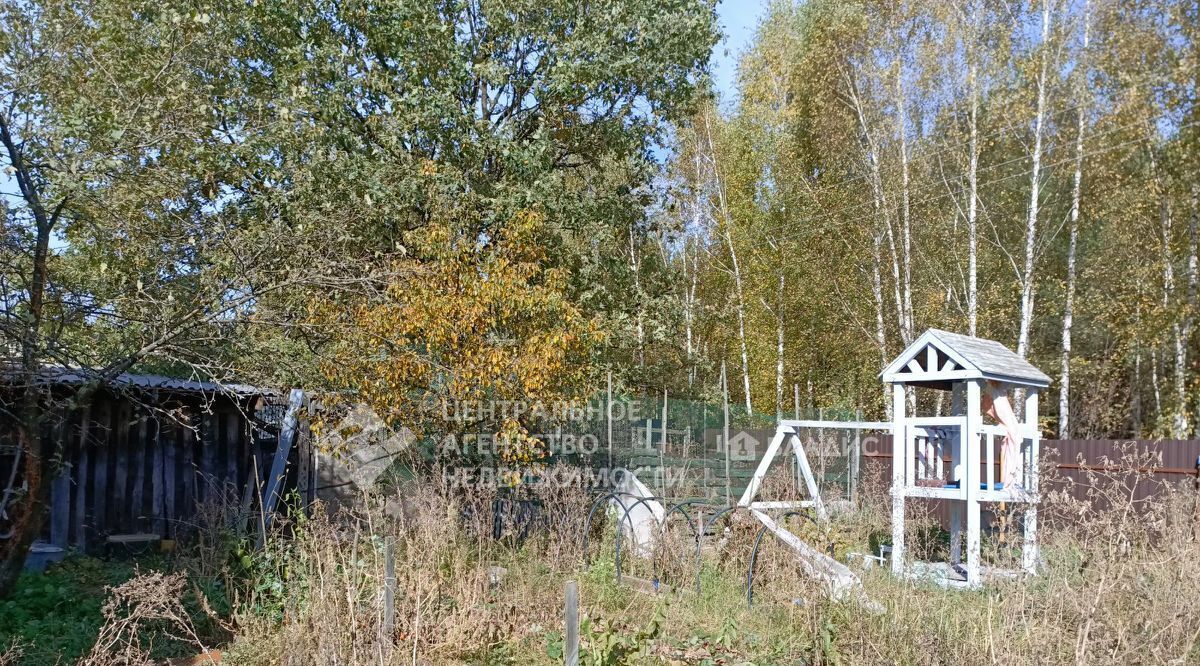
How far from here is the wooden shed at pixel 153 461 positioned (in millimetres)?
9141

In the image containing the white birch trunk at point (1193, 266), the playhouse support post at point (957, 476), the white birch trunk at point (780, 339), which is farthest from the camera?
the white birch trunk at point (780, 339)

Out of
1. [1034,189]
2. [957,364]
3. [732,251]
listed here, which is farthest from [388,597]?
[732,251]

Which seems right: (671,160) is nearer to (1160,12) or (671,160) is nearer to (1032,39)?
(1032,39)

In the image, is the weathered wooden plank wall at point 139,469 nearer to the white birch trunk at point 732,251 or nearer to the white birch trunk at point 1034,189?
the white birch trunk at point 1034,189

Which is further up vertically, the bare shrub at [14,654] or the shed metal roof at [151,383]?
the shed metal roof at [151,383]

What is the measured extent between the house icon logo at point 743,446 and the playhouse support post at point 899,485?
20.0 ft

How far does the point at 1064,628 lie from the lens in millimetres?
4789

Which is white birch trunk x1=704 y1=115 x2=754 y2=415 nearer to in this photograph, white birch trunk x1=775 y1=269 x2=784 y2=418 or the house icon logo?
white birch trunk x1=775 y1=269 x2=784 y2=418

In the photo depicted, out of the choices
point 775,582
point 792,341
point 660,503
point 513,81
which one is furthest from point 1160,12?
point 775,582

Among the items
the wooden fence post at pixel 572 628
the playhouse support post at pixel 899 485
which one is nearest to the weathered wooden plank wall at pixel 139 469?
the wooden fence post at pixel 572 628

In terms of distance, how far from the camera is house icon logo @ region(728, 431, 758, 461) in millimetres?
15690

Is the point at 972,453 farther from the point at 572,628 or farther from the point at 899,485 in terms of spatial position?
the point at 572,628

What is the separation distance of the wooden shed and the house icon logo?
7726 mm

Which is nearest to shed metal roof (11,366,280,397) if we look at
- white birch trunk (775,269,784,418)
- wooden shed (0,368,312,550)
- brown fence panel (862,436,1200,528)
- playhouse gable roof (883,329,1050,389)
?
wooden shed (0,368,312,550)
